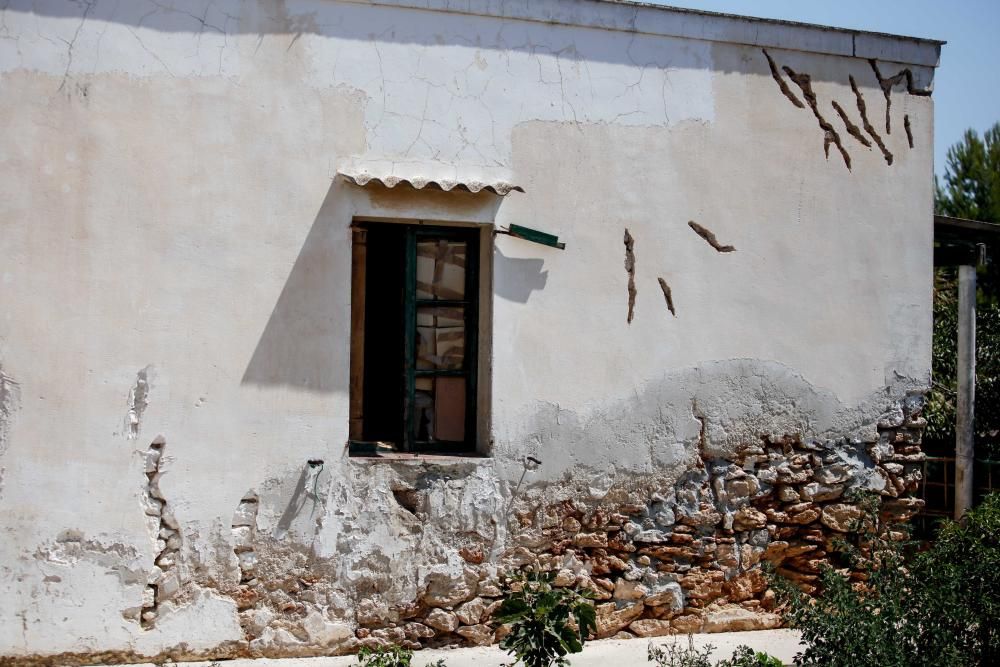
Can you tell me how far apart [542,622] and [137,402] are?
214 cm

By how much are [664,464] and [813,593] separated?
1.26 meters

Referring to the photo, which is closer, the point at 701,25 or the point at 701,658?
the point at 701,658

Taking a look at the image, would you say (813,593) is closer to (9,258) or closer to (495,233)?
(495,233)

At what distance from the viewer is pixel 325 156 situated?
5270 millimetres

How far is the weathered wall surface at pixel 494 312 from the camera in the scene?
492cm

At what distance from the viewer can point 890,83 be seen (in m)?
6.30

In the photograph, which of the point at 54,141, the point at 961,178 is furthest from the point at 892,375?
the point at 961,178

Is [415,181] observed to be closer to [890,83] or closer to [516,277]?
[516,277]

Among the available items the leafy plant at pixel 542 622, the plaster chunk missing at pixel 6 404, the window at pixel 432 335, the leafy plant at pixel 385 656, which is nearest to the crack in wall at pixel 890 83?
the window at pixel 432 335

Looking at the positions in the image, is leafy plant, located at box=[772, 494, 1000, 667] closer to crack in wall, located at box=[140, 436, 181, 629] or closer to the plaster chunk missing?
crack in wall, located at box=[140, 436, 181, 629]

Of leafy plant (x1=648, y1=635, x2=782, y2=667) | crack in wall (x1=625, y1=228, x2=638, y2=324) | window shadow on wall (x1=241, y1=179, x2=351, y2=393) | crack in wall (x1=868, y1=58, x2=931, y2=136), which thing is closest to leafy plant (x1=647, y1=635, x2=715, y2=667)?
leafy plant (x1=648, y1=635, x2=782, y2=667)

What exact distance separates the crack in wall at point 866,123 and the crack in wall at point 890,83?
0.28 ft

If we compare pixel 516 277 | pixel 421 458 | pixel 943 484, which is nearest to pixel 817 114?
pixel 516 277

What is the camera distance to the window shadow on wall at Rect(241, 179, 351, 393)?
5172 mm
